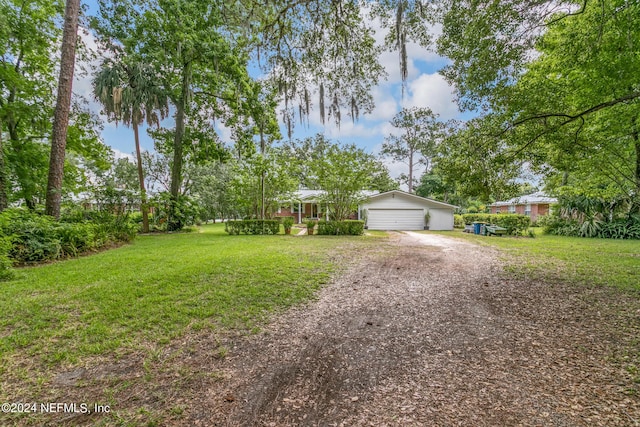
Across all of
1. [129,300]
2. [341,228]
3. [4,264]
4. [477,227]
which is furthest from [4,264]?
[477,227]

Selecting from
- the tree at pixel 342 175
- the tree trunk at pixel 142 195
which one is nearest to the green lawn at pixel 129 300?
the tree trunk at pixel 142 195

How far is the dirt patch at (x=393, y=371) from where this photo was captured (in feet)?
5.88

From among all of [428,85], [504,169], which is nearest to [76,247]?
[428,85]

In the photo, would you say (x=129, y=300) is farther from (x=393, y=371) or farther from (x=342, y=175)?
(x=342, y=175)

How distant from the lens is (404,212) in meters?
18.8

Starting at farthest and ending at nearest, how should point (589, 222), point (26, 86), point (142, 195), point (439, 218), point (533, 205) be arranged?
1. point (533, 205)
2. point (439, 218)
3. point (589, 222)
4. point (142, 195)
5. point (26, 86)

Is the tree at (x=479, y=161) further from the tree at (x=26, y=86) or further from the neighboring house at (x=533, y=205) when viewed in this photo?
the neighboring house at (x=533, y=205)

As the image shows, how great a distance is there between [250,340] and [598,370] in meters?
3.41

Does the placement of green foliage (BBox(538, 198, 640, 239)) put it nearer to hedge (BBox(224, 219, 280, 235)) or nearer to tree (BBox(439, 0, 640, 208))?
tree (BBox(439, 0, 640, 208))

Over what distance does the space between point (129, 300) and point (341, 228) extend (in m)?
11.1

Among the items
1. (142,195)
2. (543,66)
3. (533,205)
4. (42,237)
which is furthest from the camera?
(533,205)

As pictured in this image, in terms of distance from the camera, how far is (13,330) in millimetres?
2861

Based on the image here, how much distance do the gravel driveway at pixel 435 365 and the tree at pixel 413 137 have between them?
2776 centimetres

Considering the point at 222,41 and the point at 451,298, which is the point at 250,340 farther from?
the point at 222,41
